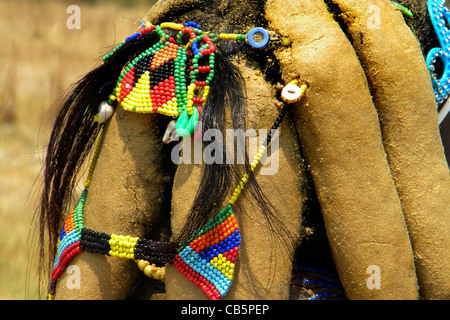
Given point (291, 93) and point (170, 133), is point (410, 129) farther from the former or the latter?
point (170, 133)

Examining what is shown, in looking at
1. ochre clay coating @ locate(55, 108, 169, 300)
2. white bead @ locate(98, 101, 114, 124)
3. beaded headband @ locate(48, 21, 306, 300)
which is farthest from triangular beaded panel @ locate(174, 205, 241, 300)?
white bead @ locate(98, 101, 114, 124)

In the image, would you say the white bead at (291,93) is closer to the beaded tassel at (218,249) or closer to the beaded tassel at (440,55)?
the beaded tassel at (218,249)

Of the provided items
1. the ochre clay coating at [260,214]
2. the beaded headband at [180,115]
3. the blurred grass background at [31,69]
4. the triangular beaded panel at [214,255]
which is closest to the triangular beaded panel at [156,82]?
the beaded headband at [180,115]

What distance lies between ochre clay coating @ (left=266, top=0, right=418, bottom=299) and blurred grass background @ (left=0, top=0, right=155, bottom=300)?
3.25 meters

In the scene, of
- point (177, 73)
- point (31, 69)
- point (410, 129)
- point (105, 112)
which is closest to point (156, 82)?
point (177, 73)

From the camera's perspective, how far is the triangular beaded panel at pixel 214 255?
1.14 meters

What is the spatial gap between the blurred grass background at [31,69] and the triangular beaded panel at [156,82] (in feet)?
9.94

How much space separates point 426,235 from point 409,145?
226 millimetres

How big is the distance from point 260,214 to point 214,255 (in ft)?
0.46

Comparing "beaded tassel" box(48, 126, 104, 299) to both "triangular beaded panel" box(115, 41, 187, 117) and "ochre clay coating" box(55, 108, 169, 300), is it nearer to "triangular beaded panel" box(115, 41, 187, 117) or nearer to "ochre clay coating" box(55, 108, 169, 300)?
"ochre clay coating" box(55, 108, 169, 300)

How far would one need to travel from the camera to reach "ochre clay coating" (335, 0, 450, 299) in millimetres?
1223

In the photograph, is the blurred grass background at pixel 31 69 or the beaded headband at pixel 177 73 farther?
the blurred grass background at pixel 31 69

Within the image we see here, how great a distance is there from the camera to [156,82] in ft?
3.96
